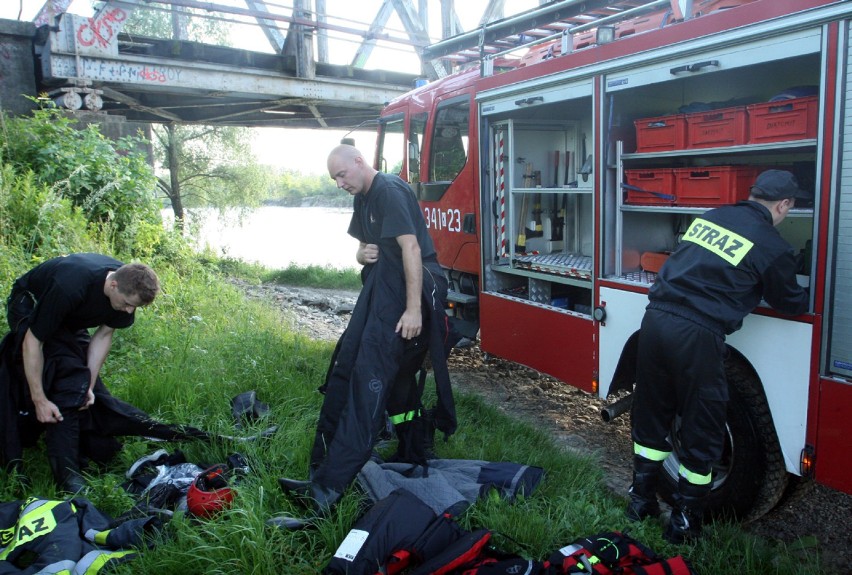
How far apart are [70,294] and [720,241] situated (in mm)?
3153

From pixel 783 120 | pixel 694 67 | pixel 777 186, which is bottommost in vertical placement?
pixel 777 186

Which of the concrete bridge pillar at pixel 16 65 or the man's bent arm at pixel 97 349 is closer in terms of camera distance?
the man's bent arm at pixel 97 349

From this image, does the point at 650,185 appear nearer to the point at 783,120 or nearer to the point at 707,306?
the point at 783,120

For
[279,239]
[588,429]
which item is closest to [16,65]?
[588,429]

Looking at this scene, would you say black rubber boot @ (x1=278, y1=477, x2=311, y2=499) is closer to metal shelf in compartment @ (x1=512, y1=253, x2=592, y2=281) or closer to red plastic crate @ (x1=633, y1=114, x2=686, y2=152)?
metal shelf in compartment @ (x1=512, y1=253, x2=592, y2=281)

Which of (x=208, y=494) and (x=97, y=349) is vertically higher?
(x=97, y=349)

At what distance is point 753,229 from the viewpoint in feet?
9.75

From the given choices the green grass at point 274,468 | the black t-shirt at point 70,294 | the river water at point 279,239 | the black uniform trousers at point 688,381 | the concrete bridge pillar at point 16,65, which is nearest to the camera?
the green grass at point 274,468

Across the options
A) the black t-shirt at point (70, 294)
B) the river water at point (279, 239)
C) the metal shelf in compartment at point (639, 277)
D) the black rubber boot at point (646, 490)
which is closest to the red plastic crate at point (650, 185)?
the metal shelf in compartment at point (639, 277)

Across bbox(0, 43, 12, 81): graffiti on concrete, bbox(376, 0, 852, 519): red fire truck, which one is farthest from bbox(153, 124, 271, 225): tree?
bbox(376, 0, 852, 519): red fire truck

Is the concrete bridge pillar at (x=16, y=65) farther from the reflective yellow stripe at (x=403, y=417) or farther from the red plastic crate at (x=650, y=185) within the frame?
the red plastic crate at (x=650, y=185)

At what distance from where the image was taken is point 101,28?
8281 mm

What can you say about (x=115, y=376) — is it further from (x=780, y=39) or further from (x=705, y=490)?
(x=780, y=39)

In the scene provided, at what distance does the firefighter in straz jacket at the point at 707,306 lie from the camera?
9.62 ft
